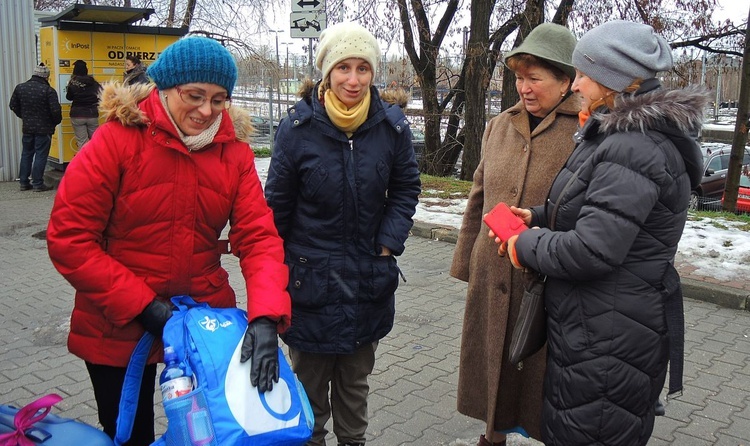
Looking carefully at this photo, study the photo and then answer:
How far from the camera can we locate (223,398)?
6.68 feet

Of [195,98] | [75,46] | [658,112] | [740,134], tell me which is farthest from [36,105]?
[658,112]

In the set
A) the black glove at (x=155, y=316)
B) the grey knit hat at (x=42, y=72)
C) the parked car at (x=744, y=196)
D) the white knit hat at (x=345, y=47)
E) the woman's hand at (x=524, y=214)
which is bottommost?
the parked car at (x=744, y=196)

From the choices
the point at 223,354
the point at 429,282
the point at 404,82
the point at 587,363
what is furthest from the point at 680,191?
the point at 404,82

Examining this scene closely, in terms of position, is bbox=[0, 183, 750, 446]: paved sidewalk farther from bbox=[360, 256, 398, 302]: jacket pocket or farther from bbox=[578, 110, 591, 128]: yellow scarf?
bbox=[578, 110, 591, 128]: yellow scarf

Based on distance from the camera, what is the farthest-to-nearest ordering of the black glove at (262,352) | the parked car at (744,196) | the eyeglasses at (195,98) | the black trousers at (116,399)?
the parked car at (744,196) < the black trousers at (116,399) < the eyeglasses at (195,98) < the black glove at (262,352)

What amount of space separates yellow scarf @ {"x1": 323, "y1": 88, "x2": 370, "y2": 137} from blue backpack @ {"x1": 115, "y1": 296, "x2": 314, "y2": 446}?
961 millimetres

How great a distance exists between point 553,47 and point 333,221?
3.85ft

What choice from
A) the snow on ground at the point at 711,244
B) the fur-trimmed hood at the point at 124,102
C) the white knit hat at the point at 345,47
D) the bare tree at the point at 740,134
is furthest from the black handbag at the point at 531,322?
the bare tree at the point at 740,134

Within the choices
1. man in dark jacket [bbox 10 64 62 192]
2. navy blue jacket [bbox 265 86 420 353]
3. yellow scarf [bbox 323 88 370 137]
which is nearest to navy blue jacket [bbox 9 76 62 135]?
man in dark jacket [bbox 10 64 62 192]

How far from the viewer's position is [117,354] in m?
2.40

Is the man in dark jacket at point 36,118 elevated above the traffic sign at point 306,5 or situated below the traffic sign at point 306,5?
below

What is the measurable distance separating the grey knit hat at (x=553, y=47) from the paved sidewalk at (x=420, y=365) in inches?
76.6

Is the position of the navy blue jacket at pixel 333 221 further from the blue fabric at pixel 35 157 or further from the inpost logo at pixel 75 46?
the inpost logo at pixel 75 46

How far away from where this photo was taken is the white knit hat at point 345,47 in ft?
9.53
